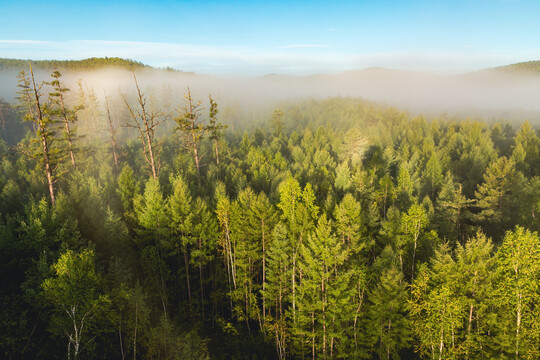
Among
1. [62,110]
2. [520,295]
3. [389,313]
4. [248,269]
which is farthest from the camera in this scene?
[62,110]

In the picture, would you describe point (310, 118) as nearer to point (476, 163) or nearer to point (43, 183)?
point (476, 163)

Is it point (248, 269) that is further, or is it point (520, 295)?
point (248, 269)

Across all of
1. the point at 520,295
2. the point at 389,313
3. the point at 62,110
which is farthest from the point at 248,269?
the point at 62,110

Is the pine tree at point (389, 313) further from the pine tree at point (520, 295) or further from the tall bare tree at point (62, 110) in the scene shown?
the tall bare tree at point (62, 110)

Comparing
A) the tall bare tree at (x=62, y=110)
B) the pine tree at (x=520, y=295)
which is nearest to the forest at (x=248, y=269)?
the pine tree at (x=520, y=295)

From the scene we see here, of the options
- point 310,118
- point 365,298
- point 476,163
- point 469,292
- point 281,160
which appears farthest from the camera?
point 310,118

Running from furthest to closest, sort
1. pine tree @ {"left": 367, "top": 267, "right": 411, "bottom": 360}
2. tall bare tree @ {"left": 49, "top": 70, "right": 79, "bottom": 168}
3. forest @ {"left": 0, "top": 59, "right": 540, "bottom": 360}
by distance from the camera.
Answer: tall bare tree @ {"left": 49, "top": 70, "right": 79, "bottom": 168}
pine tree @ {"left": 367, "top": 267, "right": 411, "bottom": 360}
forest @ {"left": 0, "top": 59, "right": 540, "bottom": 360}

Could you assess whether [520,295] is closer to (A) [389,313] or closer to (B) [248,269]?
(A) [389,313]

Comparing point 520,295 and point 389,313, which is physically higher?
point 520,295

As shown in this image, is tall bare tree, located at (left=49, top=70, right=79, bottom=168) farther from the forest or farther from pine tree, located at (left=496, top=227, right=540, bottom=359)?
pine tree, located at (left=496, top=227, right=540, bottom=359)

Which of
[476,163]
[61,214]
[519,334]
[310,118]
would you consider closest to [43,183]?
[61,214]

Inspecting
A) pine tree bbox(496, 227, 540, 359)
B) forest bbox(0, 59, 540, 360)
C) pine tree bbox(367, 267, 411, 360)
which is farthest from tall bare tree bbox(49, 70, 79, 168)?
pine tree bbox(496, 227, 540, 359)
